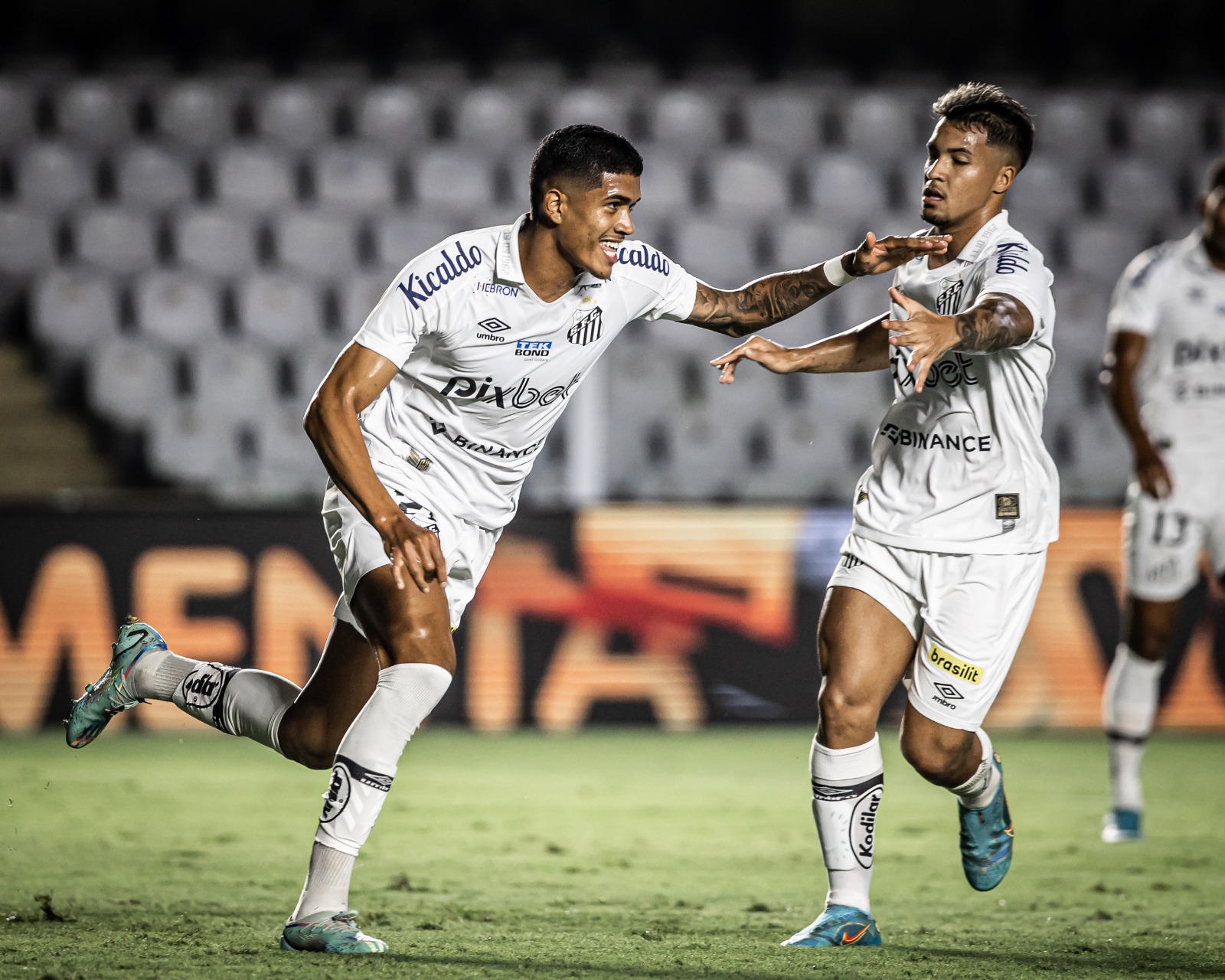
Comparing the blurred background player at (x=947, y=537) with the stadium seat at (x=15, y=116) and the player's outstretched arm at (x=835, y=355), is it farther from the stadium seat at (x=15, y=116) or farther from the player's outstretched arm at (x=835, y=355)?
the stadium seat at (x=15, y=116)

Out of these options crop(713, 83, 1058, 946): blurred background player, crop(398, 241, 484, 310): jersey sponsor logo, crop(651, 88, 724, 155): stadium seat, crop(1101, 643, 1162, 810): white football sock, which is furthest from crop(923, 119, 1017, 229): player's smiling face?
crop(651, 88, 724, 155): stadium seat

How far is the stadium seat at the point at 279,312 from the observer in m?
10.9

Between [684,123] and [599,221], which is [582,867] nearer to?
[599,221]

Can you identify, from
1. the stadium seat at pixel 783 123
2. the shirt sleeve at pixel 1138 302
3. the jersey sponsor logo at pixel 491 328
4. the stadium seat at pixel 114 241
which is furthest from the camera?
the stadium seat at pixel 783 123

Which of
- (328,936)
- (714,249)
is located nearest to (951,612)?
(328,936)

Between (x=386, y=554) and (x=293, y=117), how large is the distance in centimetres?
920

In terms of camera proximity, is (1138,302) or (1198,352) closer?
(1138,302)

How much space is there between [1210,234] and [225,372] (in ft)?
21.7

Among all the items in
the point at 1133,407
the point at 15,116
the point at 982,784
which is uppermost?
the point at 15,116

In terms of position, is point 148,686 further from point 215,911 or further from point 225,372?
point 225,372

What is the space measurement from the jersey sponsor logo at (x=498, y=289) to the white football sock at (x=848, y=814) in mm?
1437

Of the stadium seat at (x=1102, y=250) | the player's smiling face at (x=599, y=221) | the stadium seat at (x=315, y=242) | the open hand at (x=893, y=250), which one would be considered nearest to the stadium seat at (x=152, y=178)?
the stadium seat at (x=315, y=242)

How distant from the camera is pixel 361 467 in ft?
12.0

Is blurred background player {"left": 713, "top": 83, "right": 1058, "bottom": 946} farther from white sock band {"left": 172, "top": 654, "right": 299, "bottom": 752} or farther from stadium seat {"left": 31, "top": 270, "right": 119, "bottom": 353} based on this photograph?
stadium seat {"left": 31, "top": 270, "right": 119, "bottom": 353}
